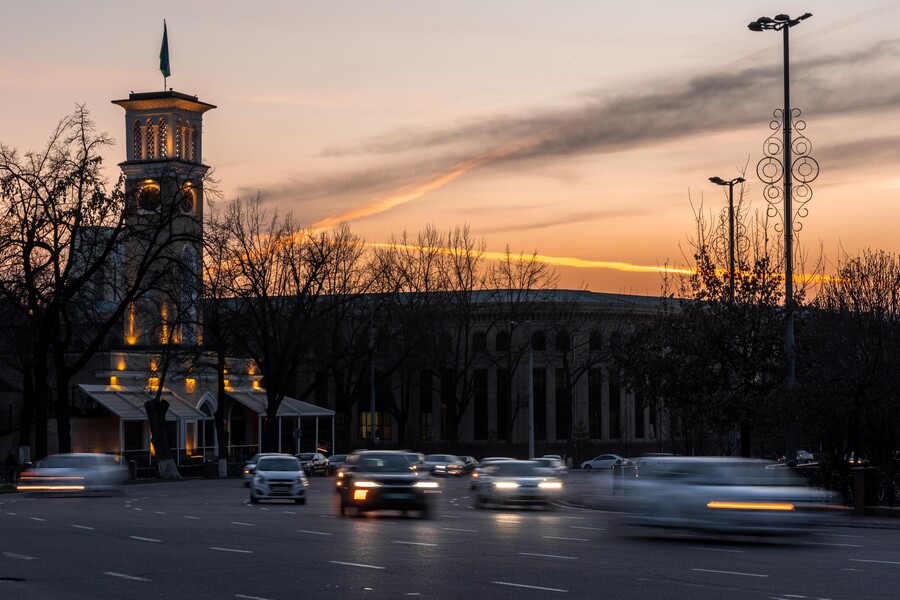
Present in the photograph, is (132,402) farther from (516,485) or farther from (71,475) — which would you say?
(516,485)

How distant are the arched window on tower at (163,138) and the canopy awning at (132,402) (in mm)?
16140

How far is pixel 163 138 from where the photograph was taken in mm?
84875

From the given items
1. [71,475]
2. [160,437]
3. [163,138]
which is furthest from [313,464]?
[71,475]

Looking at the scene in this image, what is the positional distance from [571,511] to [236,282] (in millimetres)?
39970

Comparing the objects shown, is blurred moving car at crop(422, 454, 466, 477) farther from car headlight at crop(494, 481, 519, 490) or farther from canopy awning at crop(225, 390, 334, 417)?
car headlight at crop(494, 481, 519, 490)

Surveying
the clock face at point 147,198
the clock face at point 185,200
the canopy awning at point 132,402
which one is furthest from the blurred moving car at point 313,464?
the clock face at point 147,198

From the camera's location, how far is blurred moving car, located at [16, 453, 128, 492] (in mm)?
39562

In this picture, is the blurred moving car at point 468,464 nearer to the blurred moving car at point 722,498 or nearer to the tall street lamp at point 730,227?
the tall street lamp at point 730,227

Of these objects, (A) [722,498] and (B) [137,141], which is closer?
(A) [722,498]

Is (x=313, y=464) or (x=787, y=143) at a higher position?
(x=787, y=143)

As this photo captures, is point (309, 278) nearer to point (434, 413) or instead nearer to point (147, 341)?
point (147, 341)

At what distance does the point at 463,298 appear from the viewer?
90.7 metres

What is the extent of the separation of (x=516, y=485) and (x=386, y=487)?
19.7ft

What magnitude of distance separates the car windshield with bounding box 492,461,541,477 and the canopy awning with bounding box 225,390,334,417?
45.8m
